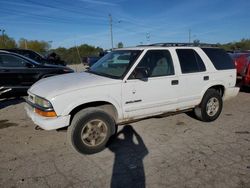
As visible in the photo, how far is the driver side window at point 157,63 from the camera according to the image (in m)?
4.32

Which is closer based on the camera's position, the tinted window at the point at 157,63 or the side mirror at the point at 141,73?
the side mirror at the point at 141,73

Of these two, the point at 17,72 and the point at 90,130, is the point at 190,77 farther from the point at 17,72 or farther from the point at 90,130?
the point at 17,72

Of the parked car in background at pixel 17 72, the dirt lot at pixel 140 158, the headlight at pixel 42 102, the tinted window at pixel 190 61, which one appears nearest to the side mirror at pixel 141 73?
the tinted window at pixel 190 61

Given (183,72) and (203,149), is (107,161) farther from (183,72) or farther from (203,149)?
(183,72)

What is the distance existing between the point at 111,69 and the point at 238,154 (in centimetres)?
→ 274

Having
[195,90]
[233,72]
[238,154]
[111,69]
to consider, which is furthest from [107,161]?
[233,72]

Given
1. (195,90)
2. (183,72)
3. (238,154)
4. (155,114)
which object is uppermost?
(183,72)

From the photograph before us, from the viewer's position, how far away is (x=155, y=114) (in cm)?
455

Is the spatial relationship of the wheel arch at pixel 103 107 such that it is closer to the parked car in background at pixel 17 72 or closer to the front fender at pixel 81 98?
the front fender at pixel 81 98

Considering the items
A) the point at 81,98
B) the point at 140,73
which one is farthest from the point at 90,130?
the point at 140,73

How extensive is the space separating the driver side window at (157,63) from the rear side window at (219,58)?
Result: 1.24 meters

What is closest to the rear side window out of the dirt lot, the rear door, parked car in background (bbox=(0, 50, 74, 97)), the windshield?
the rear door

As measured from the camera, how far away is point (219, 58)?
550 cm

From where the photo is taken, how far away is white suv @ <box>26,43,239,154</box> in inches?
143
